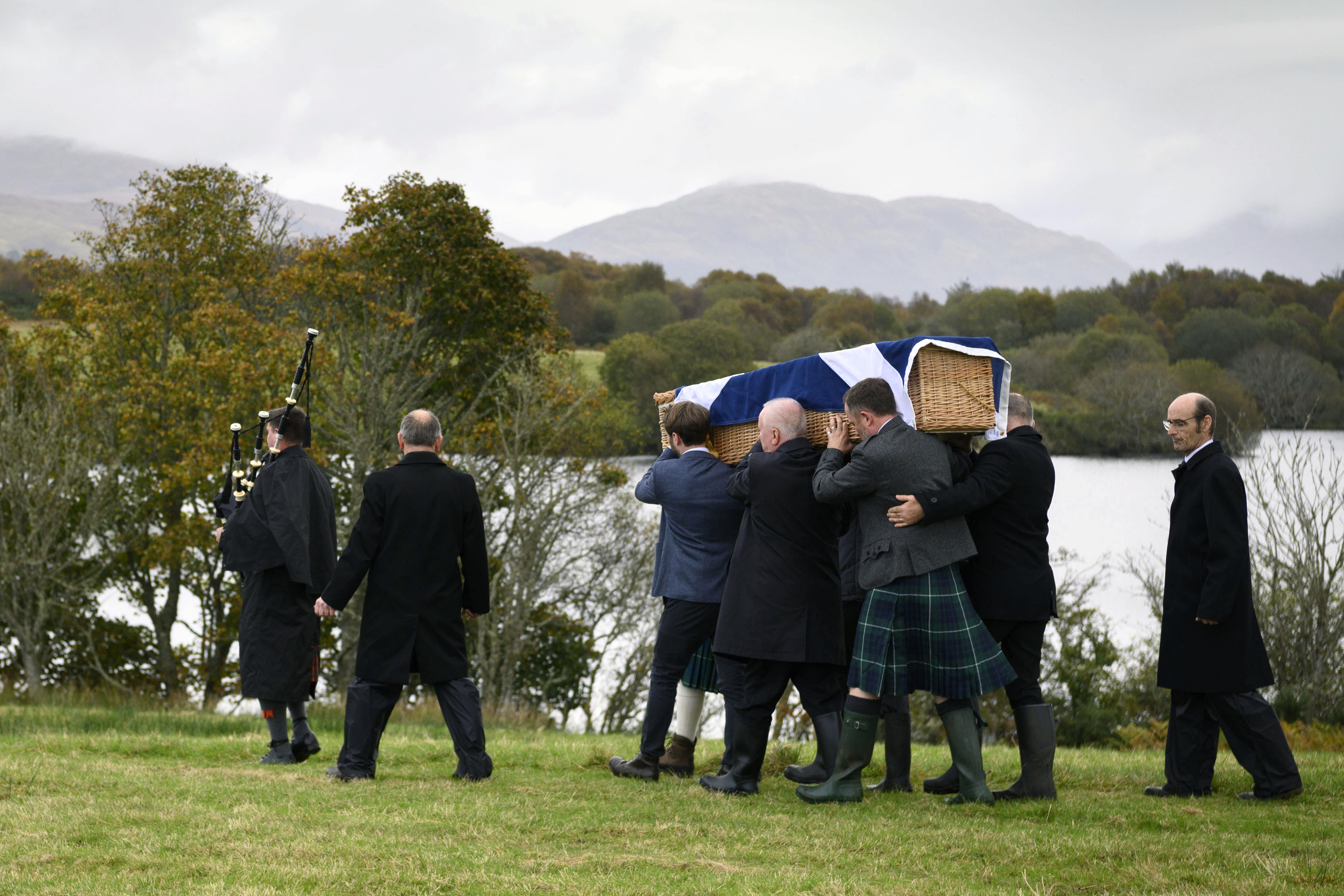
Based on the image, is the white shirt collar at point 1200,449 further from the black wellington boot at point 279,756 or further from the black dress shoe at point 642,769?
the black wellington boot at point 279,756

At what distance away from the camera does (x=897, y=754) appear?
20.7ft

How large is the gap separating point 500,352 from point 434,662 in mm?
15587

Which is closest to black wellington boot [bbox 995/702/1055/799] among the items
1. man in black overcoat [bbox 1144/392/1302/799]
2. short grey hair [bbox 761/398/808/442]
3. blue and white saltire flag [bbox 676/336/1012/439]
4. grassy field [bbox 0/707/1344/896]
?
grassy field [bbox 0/707/1344/896]

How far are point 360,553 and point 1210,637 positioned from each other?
453 cm

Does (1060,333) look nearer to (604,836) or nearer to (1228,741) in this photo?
(1228,741)

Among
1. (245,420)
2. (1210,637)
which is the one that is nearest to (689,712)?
(1210,637)

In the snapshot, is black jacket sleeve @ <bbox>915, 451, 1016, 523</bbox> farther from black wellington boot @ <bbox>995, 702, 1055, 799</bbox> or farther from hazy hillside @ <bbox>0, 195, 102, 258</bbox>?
hazy hillside @ <bbox>0, 195, 102, 258</bbox>

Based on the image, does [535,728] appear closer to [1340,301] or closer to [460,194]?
[460,194]

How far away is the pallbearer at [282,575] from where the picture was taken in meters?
7.07

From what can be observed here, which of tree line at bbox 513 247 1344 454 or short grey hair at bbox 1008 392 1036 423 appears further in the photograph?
tree line at bbox 513 247 1344 454

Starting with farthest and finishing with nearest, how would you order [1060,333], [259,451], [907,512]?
[1060,333], [259,451], [907,512]

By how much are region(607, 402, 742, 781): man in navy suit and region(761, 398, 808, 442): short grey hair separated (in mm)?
522

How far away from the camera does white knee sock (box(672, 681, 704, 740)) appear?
264 inches

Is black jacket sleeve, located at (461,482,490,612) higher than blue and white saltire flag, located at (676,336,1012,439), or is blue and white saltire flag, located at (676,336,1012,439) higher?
blue and white saltire flag, located at (676,336,1012,439)
